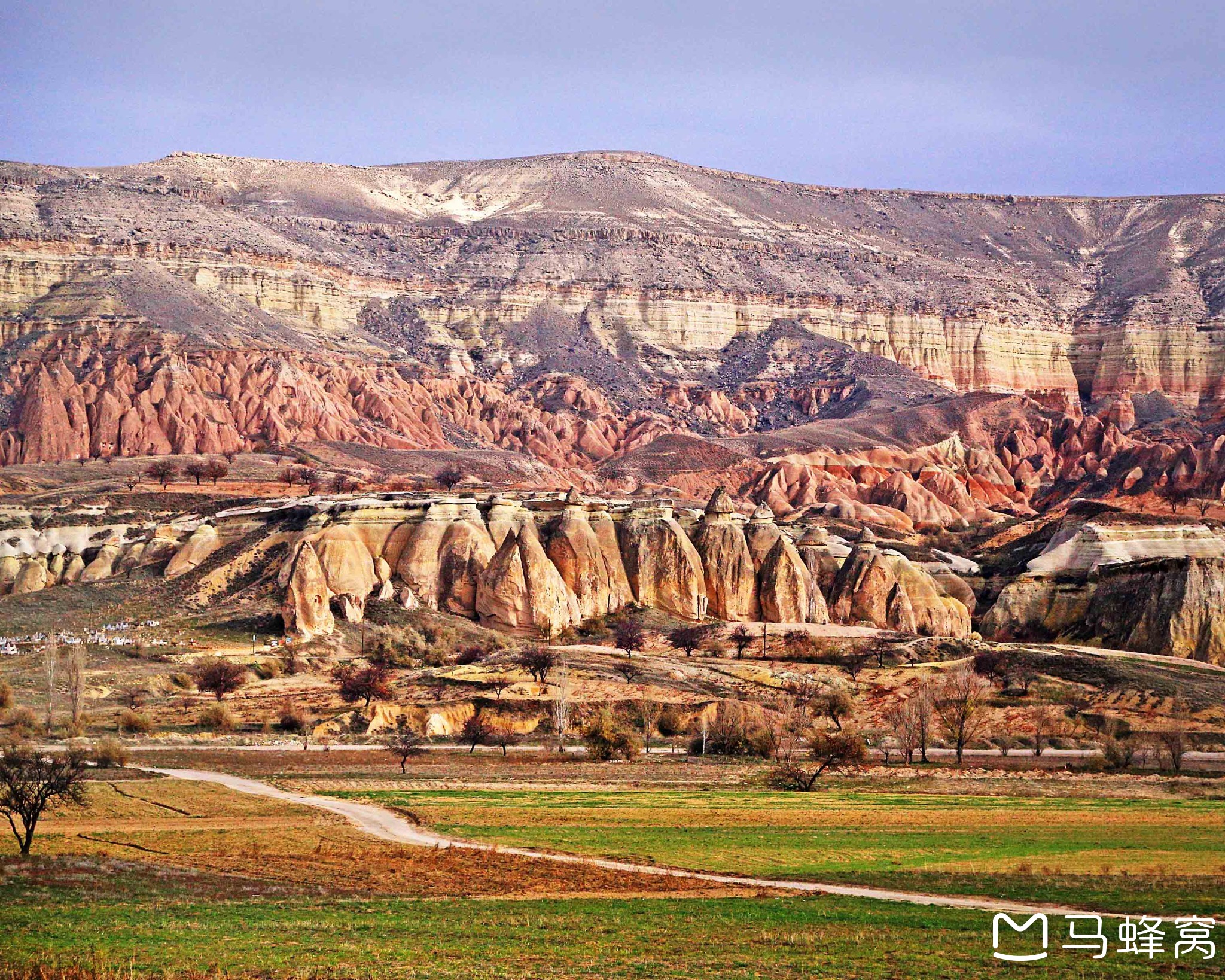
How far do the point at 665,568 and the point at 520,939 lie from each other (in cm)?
8162

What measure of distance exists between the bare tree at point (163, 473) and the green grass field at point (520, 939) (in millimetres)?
112643

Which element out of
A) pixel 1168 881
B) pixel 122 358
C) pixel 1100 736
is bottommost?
pixel 1100 736

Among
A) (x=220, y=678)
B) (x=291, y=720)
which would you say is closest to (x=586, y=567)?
(x=220, y=678)

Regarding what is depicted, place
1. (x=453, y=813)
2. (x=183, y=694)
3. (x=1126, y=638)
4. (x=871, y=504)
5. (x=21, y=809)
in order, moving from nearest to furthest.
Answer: (x=21, y=809)
(x=453, y=813)
(x=183, y=694)
(x=1126, y=638)
(x=871, y=504)

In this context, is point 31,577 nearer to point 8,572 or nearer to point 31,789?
point 8,572

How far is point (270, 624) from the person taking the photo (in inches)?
3644

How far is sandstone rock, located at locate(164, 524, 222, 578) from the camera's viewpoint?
105750 mm

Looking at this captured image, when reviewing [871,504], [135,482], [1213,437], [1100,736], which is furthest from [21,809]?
[1213,437]

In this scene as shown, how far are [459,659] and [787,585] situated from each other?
26.9 meters

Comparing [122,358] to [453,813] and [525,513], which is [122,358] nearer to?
[525,513]

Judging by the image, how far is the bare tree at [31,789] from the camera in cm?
3988

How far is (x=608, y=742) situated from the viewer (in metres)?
65.3

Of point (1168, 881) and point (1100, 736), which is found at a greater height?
point (1168, 881)

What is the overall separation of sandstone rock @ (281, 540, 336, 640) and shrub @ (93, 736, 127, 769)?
32127mm
